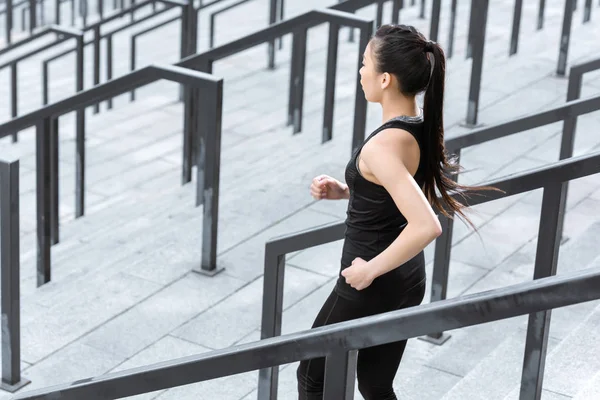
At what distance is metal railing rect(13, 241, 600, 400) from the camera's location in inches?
73.0

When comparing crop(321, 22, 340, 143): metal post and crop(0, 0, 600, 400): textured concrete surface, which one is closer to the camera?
crop(0, 0, 600, 400): textured concrete surface

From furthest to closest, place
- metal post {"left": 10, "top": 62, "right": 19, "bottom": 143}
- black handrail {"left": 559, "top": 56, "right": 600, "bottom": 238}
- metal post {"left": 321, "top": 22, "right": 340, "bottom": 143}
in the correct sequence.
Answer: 1. metal post {"left": 10, "top": 62, "right": 19, "bottom": 143}
2. metal post {"left": 321, "top": 22, "right": 340, "bottom": 143}
3. black handrail {"left": 559, "top": 56, "right": 600, "bottom": 238}

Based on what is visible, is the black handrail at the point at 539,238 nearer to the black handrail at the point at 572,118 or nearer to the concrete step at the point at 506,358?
the concrete step at the point at 506,358

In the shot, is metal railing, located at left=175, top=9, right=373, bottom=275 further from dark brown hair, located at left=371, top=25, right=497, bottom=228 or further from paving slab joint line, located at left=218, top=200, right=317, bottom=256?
dark brown hair, located at left=371, top=25, right=497, bottom=228

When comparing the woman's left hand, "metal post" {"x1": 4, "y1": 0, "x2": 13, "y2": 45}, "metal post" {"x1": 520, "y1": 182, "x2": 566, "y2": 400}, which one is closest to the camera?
the woman's left hand

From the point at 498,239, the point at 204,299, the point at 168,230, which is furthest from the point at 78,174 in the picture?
the point at 498,239

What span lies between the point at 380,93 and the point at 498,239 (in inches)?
96.3

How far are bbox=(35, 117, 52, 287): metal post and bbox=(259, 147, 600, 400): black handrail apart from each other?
68.0 inches

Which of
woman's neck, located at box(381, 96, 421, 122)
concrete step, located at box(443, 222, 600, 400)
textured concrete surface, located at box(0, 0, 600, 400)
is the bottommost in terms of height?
textured concrete surface, located at box(0, 0, 600, 400)

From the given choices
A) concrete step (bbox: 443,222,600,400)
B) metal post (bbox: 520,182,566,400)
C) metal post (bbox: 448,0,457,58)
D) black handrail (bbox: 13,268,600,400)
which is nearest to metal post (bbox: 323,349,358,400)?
black handrail (bbox: 13,268,600,400)

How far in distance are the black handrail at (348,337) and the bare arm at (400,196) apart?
52 centimetres

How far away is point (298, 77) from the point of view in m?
6.97

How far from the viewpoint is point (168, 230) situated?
5.32 metres

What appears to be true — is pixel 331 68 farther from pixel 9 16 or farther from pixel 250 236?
pixel 9 16
